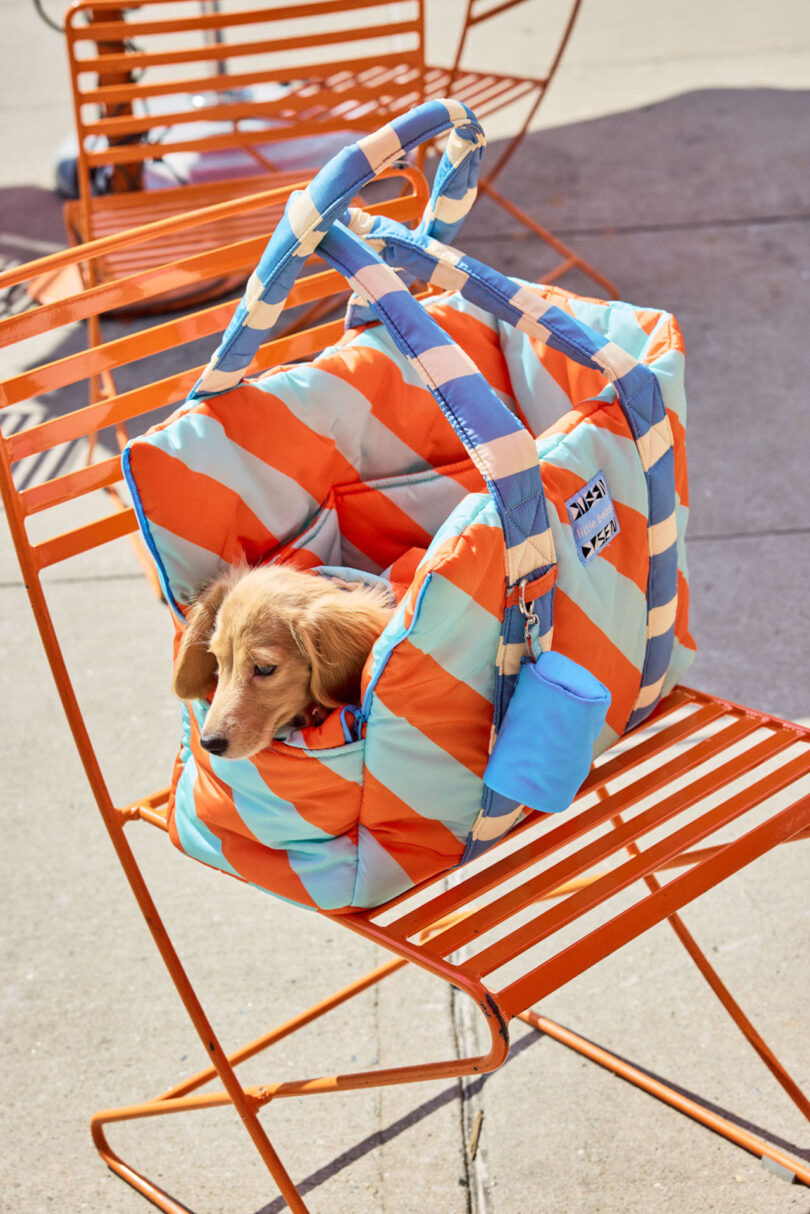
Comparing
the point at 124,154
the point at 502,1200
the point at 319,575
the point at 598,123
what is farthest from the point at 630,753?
the point at 598,123

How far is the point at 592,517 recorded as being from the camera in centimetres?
150

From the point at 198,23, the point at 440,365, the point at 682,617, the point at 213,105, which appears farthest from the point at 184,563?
the point at 213,105

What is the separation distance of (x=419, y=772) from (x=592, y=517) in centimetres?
40

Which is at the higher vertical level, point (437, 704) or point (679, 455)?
point (679, 455)

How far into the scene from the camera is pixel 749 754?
63.2 inches

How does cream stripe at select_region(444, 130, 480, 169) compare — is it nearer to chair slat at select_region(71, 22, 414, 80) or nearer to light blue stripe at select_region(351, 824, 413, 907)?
light blue stripe at select_region(351, 824, 413, 907)

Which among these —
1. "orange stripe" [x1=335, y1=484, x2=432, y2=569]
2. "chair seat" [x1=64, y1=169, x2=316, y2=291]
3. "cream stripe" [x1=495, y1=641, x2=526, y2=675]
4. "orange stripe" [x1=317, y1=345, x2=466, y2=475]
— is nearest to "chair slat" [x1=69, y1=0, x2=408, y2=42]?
"chair seat" [x1=64, y1=169, x2=316, y2=291]

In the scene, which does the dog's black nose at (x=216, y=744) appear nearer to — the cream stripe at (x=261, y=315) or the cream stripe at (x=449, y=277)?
the cream stripe at (x=261, y=315)

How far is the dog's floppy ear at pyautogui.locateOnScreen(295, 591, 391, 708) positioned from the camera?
1502 millimetres

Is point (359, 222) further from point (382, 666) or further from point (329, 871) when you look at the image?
point (329, 871)

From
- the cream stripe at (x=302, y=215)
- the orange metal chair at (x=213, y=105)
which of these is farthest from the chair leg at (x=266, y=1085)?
the orange metal chair at (x=213, y=105)

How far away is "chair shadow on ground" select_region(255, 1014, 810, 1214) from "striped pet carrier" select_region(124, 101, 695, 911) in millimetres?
720

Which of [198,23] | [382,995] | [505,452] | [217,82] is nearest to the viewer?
[505,452]

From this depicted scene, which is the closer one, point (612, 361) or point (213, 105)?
point (612, 361)
